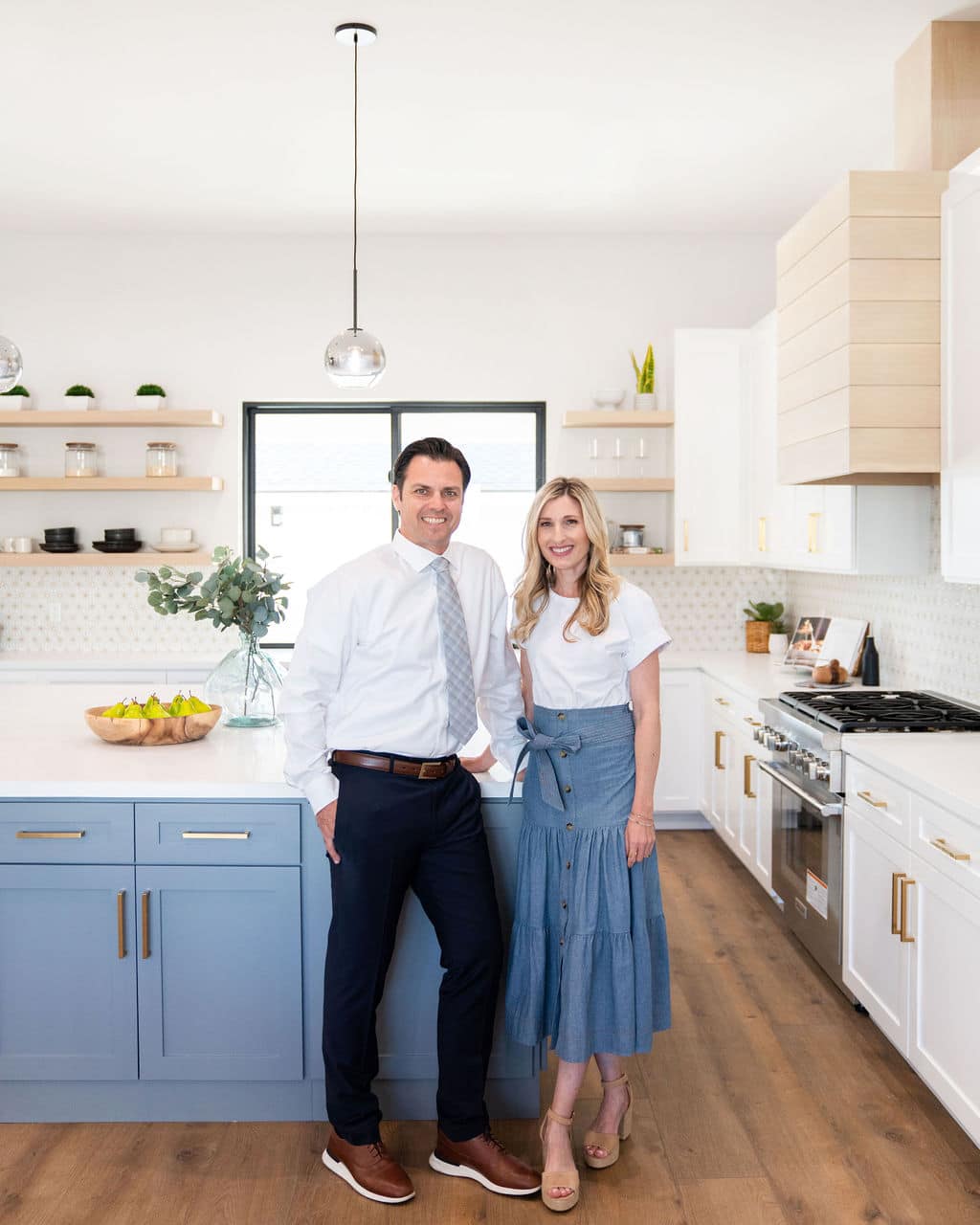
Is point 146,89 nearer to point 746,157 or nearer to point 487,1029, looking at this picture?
point 746,157

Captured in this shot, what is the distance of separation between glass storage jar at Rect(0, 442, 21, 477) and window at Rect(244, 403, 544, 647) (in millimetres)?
1179

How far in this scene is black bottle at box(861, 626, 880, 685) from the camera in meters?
4.43

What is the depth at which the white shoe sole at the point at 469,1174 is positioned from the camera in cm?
237

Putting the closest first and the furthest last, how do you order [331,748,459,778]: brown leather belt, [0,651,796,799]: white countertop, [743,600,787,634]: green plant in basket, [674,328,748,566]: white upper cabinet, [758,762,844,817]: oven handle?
[331,748,459,778]: brown leather belt
[0,651,796,799]: white countertop
[758,762,844,817]: oven handle
[674,328,748,566]: white upper cabinet
[743,600,787,634]: green plant in basket

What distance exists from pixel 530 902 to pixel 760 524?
10.3ft

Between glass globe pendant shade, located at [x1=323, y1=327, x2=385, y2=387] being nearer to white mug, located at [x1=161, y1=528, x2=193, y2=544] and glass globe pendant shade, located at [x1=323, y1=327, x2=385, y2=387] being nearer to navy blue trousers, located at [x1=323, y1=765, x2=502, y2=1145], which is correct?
navy blue trousers, located at [x1=323, y1=765, x2=502, y2=1145]

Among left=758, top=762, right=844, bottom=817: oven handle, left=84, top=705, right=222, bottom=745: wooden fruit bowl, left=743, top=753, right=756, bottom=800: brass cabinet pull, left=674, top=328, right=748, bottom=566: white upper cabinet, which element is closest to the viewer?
left=84, top=705, right=222, bottom=745: wooden fruit bowl

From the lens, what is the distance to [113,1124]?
2.69 m

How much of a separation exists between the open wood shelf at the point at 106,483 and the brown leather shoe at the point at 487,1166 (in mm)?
3805

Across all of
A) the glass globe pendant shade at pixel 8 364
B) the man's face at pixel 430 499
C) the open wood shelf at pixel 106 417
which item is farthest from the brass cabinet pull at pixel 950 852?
the open wood shelf at pixel 106 417

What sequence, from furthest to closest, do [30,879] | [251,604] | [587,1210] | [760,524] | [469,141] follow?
1. [760,524]
2. [469,141]
3. [251,604]
4. [30,879]
5. [587,1210]

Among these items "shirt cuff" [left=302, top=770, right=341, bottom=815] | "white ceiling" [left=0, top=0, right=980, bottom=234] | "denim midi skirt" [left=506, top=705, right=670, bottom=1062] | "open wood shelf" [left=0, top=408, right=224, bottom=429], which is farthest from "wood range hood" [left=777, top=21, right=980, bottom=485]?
"open wood shelf" [left=0, top=408, right=224, bottom=429]

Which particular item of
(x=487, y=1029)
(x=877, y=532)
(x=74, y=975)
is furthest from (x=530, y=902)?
(x=877, y=532)

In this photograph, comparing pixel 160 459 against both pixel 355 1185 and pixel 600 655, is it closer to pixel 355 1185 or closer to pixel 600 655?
pixel 600 655
